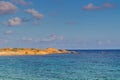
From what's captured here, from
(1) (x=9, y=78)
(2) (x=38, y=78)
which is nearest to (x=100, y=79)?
(2) (x=38, y=78)

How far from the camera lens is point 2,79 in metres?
50.4

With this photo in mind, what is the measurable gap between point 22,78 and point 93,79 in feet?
45.0

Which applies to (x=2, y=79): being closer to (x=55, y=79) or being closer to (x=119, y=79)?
(x=55, y=79)

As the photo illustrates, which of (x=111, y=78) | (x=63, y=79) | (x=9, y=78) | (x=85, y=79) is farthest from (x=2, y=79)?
(x=111, y=78)

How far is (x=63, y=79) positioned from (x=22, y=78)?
8.06 meters

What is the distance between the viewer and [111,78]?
51844mm

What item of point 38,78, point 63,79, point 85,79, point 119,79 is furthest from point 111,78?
point 38,78

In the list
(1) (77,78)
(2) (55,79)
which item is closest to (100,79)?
(1) (77,78)

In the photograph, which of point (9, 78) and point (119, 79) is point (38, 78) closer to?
point (9, 78)

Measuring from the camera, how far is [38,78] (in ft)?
173

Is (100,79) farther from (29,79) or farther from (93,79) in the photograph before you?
(29,79)

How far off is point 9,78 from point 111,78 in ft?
64.6

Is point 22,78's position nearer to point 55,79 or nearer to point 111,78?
point 55,79

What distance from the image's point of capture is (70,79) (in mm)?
50969
